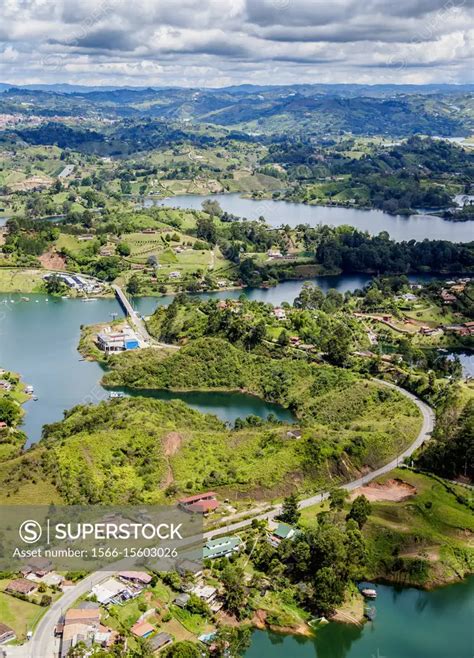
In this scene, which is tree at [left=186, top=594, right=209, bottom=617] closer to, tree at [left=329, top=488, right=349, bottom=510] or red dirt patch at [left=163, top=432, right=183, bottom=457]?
tree at [left=329, top=488, right=349, bottom=510]

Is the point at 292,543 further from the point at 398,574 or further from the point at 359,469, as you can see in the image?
the point at 359,469

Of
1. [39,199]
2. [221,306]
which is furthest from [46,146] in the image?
[221,306]

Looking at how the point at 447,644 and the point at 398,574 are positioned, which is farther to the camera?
the point at 398,574

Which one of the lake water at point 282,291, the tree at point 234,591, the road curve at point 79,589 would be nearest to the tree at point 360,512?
the road curve at point 79,589

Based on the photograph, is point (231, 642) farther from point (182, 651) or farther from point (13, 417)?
point (13, 417)

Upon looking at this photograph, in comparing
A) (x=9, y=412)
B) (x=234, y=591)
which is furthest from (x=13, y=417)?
(x=234, y=591)

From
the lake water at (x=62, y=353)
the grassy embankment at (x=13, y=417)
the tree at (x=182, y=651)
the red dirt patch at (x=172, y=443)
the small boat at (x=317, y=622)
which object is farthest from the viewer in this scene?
the lake water at (x=62, y=353)

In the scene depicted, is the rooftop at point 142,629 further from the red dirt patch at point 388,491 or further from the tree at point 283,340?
the tree at point 283,340
